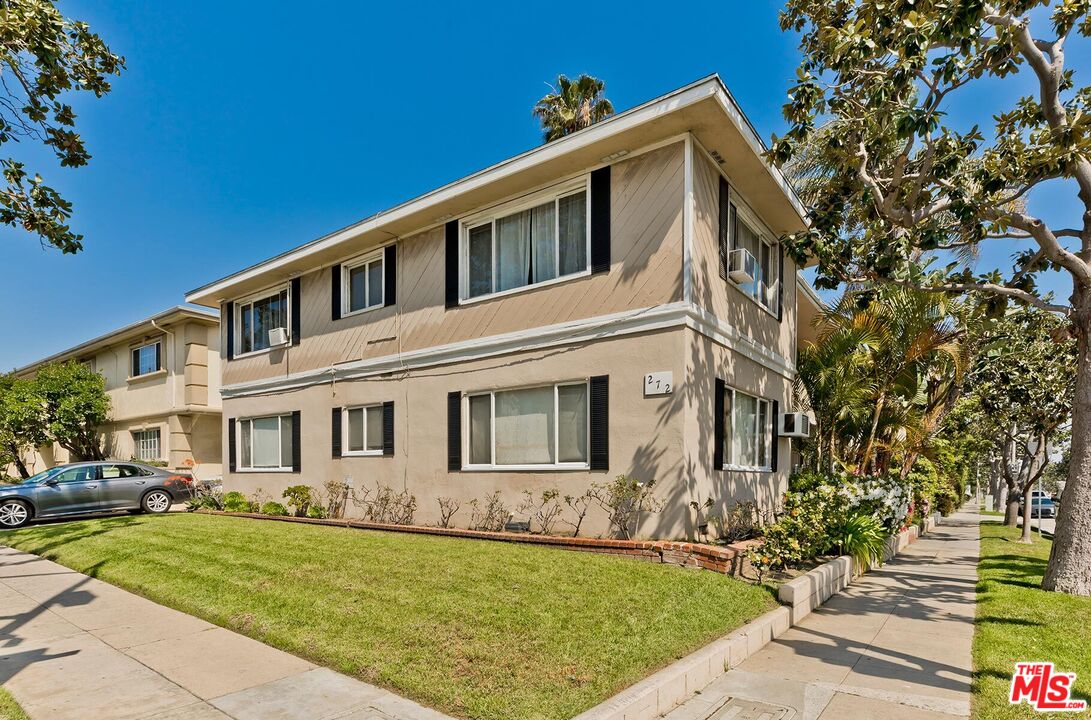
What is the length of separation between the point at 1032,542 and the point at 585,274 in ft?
42.5

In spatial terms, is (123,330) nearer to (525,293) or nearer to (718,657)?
(525,293)

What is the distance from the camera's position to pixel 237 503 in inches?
594

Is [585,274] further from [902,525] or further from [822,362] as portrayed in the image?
[902,525]

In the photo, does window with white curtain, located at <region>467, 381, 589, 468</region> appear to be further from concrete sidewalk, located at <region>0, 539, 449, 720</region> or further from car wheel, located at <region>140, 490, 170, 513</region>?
car wheel, located at <region>140, 490, 170, 513</region>

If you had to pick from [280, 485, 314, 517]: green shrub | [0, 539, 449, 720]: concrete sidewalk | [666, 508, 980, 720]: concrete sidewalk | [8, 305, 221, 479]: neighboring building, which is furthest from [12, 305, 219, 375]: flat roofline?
[666, 508, 980, 720]: concrete sidewalk

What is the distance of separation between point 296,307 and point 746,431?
33.7ft

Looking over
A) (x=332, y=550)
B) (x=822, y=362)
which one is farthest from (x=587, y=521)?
(x=822, y=362)

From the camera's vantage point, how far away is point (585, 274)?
9547 millimetres

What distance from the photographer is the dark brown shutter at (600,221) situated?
941 centimetres

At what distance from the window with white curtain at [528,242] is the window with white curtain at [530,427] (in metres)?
1.81

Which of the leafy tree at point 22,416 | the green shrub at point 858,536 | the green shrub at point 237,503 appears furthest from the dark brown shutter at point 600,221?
the leafy tree at point 22,416

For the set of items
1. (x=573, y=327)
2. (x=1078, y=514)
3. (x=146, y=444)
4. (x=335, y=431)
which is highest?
(x=573, y=327)

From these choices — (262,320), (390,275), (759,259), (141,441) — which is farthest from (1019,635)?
(141,441)

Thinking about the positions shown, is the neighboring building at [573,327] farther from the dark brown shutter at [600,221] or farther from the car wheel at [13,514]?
the car wheel at [13,514]
